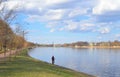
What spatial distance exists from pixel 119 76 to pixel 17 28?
17186 mm

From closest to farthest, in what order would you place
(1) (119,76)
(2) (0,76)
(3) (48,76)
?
(2) (0,76) < (3) (48,76) < (1) (119,76)

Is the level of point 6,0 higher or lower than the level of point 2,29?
higher

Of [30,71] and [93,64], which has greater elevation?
[30,71]

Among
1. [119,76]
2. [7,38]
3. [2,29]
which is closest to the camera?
[2,29]

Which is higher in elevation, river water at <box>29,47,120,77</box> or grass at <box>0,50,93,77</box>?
grass at <box>0,50,93,77</box>

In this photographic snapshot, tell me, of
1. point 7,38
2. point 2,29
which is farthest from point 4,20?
point 7,38

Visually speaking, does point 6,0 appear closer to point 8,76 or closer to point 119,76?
point 8,76

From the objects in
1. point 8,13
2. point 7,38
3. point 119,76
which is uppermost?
point 8,13

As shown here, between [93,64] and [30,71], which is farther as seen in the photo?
[93,64]

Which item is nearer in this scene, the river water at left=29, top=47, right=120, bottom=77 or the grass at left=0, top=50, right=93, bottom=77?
the grass at left=0, top=50, right=93, bottom=77

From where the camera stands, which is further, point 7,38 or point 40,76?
point 7,38

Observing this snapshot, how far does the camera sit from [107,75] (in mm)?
46531

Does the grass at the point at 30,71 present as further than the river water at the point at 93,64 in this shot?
No

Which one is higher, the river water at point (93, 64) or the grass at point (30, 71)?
the grass at point (30, 71)
